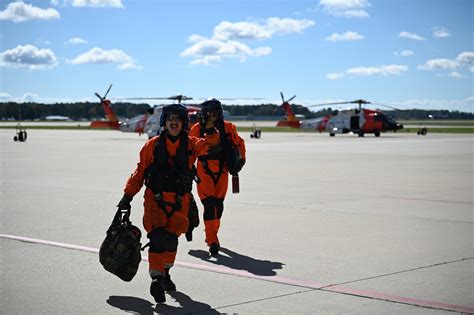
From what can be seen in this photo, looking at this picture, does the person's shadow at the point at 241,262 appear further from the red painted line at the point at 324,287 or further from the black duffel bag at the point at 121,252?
the black duffel bag at the point at 121,252

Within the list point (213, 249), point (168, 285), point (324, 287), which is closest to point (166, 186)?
point (168, 285)

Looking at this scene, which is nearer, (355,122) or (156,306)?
(156,306)

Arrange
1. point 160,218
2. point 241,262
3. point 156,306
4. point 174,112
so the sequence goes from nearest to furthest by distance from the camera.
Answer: point 156,306 → point 160,218 → point 174,112 → point 241,262

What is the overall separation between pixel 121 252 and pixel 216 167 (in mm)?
2627

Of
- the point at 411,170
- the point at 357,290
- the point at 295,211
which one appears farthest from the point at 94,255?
the point at 411,170

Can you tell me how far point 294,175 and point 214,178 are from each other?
35.6 feet

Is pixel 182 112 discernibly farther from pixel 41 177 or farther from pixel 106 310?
pixel 41 177

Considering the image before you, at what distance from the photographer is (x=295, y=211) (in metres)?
12.6

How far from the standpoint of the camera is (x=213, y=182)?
9336 millimetres

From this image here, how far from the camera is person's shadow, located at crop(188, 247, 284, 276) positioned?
7938 millimetres

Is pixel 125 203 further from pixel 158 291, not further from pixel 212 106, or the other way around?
pixel 212 106

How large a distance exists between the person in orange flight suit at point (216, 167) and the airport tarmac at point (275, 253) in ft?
1.16

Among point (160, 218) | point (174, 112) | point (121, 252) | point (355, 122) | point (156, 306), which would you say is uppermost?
point (174, 112)

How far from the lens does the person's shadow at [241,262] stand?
7.94m
